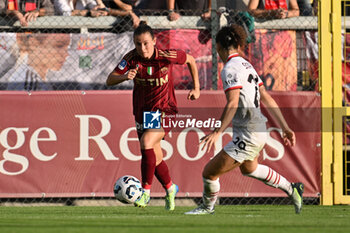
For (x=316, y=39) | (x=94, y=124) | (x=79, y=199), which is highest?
(x=316, y=39)

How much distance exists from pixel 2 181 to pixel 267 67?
4059mm

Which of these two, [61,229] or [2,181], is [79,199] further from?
[61,229]

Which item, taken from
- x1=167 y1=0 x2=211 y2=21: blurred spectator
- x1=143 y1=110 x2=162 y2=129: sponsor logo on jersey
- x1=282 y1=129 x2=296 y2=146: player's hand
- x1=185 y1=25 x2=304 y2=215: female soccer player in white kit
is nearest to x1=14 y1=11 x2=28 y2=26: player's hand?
x1=167 y1=0 x2=211 y2=21: blurred spectator

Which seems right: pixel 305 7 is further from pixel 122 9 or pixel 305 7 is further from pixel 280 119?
pixel 280 119

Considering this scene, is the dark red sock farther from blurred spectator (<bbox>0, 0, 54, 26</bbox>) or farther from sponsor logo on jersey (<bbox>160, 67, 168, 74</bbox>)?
blurred spectator (<bbox>0, 0, 54, 26</bbox>)

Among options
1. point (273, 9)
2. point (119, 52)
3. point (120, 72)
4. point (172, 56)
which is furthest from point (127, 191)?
point (273, 9)

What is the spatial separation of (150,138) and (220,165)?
1.39 m

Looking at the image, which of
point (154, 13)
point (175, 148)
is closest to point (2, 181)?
point (175, 148)

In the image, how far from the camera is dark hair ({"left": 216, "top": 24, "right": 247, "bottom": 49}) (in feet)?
25.2

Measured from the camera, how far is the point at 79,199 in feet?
35.9

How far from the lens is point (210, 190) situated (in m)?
7.87

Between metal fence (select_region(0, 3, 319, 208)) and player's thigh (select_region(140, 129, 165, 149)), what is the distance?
7.59 ft

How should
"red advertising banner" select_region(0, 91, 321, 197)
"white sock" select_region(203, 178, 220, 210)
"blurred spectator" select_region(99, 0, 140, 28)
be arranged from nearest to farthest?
1. "white sock" select_region(203, 178, 220, 210)
2. "red advertising banner" select_region(0, 91, 321, 197)
3. "blurred spectator" select_region(99, 0, 140, 28)

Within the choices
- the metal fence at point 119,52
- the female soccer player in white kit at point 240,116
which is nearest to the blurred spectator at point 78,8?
the metal fence at point 119,52
